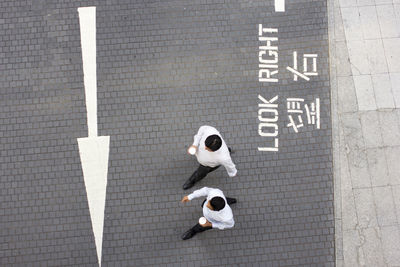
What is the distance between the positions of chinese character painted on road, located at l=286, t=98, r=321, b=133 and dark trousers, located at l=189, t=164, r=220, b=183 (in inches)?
67.4

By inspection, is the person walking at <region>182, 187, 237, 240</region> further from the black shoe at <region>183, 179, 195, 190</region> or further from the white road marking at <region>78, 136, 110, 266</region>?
the white road marking at <region>78, 136, 110, 266</region>

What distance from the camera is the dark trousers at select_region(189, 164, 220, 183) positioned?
23.1 ft

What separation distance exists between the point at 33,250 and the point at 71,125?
2231 millimetres

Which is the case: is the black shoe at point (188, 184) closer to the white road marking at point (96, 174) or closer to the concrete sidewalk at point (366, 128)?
the white road marking at point (96, 174)

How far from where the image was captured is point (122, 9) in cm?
805

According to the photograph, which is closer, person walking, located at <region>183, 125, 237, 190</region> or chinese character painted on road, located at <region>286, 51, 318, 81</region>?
person walking, located at <region>183, 125, 237, 190</region>

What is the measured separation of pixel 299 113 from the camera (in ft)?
25.3

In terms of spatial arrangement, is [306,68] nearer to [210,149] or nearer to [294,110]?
[294,110]

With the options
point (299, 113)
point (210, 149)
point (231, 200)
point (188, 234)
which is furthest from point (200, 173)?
point (299, 113)

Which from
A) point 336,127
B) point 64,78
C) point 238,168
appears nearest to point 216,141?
point 238,168

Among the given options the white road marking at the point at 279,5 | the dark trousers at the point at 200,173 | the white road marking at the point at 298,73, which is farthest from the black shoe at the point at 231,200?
the white road marking at the point at 279,5

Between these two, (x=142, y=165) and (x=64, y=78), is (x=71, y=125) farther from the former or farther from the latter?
(x=142, y=165)

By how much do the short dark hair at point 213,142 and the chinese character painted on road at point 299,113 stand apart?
A: 7.18 ft

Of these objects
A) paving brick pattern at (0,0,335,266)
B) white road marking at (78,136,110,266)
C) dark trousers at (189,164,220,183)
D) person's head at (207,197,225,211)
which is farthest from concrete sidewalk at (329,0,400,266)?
white road marking at (78,136,110,266)
